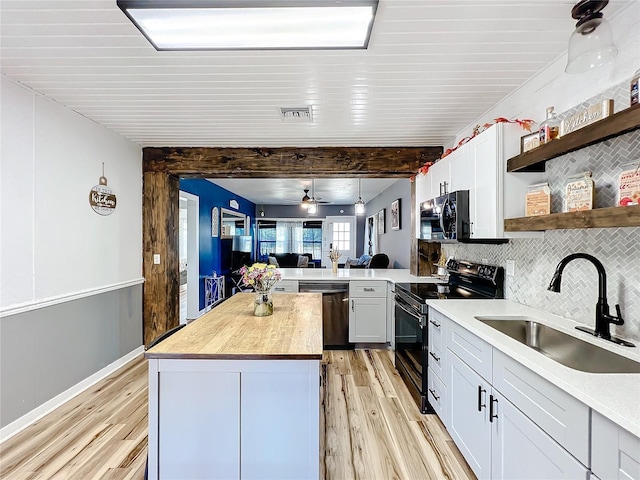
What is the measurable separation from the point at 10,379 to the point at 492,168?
3.52 m

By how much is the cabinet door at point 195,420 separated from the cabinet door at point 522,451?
47.8 inches

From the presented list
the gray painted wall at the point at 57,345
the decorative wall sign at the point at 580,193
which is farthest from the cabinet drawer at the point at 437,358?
the gray painted wall at the point at 57,345

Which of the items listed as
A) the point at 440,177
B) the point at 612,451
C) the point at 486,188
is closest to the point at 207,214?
the point at 440,177

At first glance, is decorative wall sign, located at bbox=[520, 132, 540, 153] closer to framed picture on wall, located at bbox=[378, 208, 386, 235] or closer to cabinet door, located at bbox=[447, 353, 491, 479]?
cabinet door, located at bbox=[447, 353, 491, 479]

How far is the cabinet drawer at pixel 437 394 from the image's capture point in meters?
2.11

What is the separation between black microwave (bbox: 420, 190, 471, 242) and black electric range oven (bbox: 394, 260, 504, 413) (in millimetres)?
385

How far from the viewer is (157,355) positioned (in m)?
1.40

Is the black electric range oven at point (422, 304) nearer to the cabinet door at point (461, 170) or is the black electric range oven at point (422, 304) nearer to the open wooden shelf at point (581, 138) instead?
the cabinet door at point (461, 170)

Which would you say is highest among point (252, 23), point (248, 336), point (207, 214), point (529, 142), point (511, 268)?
point (252, 23)

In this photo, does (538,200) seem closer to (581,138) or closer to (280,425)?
(581,138)

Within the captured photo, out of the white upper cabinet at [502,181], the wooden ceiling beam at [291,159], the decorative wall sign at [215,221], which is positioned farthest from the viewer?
the decorative wall sign at [215,221]

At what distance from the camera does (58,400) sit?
2473 millimetres

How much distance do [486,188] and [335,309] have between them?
2265mm

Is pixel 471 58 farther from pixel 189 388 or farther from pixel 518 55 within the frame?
pixel 189 388
